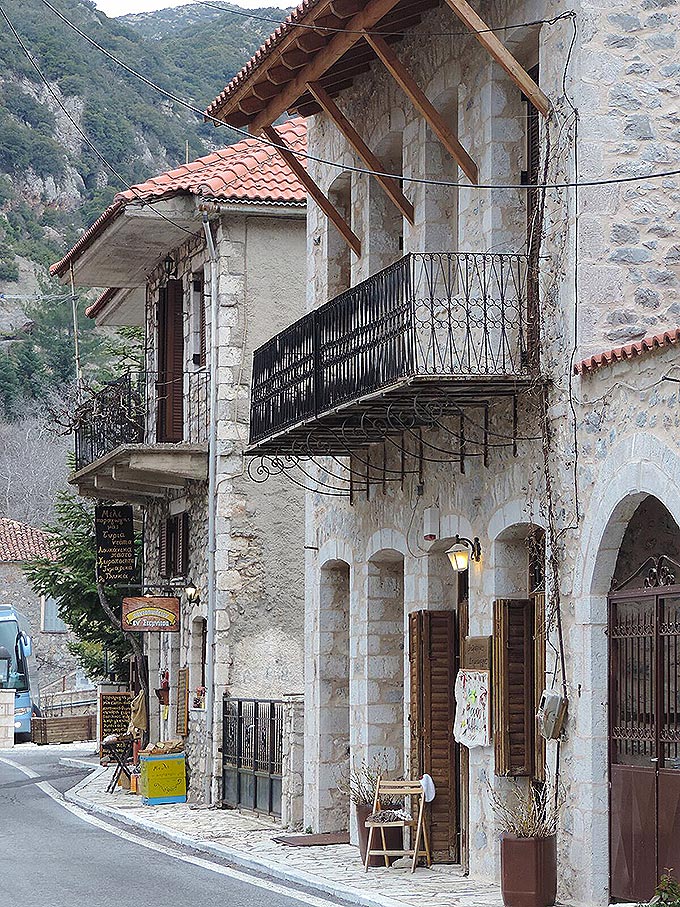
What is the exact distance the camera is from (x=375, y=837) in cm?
1505

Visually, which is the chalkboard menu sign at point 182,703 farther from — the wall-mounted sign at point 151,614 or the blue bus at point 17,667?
the blue bus at point 17,667

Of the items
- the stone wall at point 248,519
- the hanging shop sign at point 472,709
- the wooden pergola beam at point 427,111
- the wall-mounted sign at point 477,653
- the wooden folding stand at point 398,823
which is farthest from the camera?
the stone wall at point 248,519

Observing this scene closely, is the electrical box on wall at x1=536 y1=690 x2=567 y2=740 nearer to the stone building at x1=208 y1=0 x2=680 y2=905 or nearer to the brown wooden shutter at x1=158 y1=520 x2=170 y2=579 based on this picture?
the stone building at x1=208 y1=0 x2=680 y2=905

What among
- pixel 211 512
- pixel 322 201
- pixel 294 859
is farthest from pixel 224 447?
pixel 294 859

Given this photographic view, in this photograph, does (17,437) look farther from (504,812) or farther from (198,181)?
(504,812)

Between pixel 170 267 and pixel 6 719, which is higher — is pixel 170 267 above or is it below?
above

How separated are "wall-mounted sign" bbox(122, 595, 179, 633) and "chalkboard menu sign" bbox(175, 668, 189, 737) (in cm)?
80

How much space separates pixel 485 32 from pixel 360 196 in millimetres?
5058

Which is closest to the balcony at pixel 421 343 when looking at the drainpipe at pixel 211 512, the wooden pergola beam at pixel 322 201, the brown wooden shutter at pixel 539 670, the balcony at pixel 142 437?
the brown wooden shutter at pixel 539 670

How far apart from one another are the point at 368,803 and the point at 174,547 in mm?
10491

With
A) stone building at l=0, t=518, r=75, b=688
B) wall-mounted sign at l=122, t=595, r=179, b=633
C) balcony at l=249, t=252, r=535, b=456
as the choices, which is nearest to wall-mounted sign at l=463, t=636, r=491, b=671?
balcony at l=249, t=252, r=535, b=456

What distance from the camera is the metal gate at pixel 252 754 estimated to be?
66.1 feet

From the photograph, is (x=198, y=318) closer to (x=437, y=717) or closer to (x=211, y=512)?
(x=211, y=512)

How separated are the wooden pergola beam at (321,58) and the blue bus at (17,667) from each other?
33.9 m
